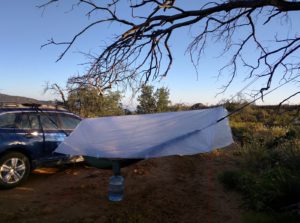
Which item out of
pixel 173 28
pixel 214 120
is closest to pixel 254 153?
pixel 173 28

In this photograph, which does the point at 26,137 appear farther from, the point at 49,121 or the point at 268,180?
the point at 268,180

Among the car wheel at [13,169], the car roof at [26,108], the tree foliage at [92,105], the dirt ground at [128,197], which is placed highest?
the tree foliage at [92,105]

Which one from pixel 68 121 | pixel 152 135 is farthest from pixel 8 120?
pixel 152 135

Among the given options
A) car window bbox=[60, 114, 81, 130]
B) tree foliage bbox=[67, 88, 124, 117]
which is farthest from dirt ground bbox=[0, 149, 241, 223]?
tree foliage bbox=[67, 88, 124, 117]

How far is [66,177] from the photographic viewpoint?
9297 millimetres

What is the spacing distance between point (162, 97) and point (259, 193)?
16.6 metres

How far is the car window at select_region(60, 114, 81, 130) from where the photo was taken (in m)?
9.65

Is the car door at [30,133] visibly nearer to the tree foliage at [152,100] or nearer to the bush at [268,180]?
Answer: the bush at [268,180]

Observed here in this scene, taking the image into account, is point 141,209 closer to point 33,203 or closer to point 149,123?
point 149,123

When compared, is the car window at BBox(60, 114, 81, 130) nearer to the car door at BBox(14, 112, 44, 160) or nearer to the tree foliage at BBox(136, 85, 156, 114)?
the car door at BBox(14, 112, 44, 160)

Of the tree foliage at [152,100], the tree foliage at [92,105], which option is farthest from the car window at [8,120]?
A: the tree foliage at [152,100]

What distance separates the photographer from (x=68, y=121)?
984 centimetres

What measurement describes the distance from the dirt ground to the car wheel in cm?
17

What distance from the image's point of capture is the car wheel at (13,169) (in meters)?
7.88
